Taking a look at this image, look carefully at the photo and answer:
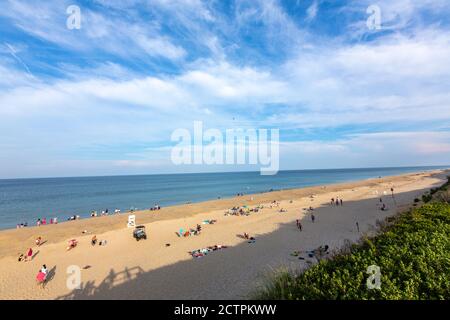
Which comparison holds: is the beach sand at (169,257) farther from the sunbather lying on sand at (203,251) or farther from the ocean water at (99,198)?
the ocean water at (99,198)

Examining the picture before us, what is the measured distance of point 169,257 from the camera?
61.1ft

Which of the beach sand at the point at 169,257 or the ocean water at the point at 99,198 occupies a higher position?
the beach sand at the point at 169,257

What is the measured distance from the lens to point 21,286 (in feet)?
50.8

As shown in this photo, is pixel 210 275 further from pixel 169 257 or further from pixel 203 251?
pixel 169 257

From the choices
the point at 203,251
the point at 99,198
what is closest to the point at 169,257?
the point at 203,251

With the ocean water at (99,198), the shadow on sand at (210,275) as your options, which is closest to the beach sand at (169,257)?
the shadow on sand at (210,275)

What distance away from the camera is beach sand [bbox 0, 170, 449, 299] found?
44.9 ft

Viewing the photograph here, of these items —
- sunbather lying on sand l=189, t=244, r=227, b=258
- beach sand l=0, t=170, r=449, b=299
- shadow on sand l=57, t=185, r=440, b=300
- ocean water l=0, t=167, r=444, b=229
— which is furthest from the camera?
ocean water l=0, t=167, r=444, b=229

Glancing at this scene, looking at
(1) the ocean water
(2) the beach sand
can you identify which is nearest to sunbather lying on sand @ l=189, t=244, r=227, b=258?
(2) the beach sand

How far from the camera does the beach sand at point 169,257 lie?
44.9ft

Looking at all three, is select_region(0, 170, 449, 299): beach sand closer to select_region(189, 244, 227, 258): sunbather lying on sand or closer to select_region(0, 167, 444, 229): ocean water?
select_region(189, 244, 227, 258): sunbather lying on sand

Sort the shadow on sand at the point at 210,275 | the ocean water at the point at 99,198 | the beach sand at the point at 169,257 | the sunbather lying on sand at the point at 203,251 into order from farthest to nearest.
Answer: the ocean water at the point at 99,198 → the sunbather lying on sand at the point at 203,251 → the beach sand at the point at 169,257 → the shadow on sand at the point at 210,275

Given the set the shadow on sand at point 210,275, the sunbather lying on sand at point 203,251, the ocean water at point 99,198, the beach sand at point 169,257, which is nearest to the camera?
the shadow on sand at point 210,275
